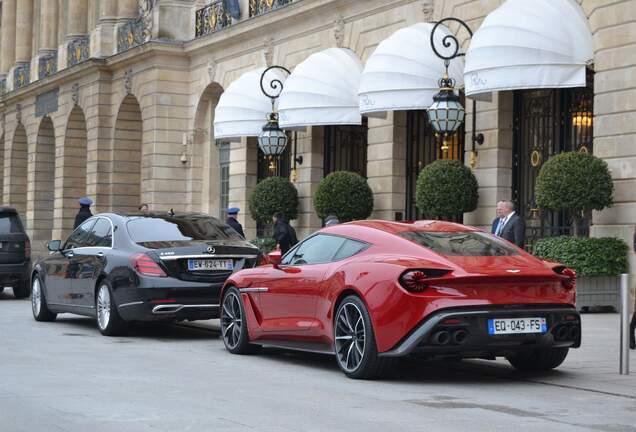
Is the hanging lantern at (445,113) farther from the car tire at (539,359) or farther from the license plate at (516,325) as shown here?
the license plate at (516,325)

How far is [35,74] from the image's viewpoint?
1825 inches

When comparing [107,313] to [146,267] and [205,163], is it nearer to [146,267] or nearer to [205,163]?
[146,267]

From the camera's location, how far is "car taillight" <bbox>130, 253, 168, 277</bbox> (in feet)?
45.3

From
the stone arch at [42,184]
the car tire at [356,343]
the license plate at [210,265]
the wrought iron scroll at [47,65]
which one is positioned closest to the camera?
the car tire at [356,343]

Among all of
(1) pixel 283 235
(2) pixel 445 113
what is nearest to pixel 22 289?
(1) pixel 283 235

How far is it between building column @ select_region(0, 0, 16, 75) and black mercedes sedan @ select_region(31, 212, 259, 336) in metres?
36.7

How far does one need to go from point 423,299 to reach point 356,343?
0.84 meters

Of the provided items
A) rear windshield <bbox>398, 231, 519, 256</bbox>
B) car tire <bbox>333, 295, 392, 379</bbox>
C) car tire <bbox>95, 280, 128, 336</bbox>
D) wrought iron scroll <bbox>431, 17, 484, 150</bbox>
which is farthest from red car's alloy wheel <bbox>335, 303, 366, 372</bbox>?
wrought iron scroll <bbox>431, 17, 484, 150</bbox>

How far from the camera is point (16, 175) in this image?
164ft

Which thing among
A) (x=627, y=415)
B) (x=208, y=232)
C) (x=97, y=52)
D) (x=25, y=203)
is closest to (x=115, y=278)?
(x=208, y=232)

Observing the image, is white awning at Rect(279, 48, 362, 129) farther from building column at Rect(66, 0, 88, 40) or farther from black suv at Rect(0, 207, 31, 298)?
building column at Rect(66, 0, 88, 40)

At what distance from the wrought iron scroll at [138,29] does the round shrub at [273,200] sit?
30.5 ft

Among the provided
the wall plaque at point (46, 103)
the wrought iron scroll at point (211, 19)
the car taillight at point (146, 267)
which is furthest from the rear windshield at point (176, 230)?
the wall plaque at point (46, 103)

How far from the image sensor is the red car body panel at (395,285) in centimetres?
976
